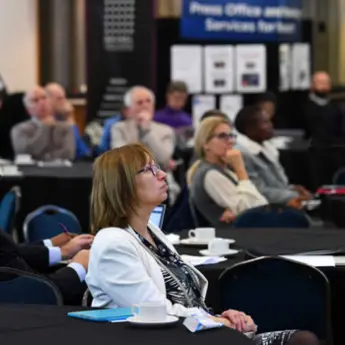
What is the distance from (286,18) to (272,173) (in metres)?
6.47

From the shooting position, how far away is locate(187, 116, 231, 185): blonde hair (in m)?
7.25

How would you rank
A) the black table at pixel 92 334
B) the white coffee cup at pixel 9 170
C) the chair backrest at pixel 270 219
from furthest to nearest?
1. the white coffee cup at pixel 9 170
2. the chair backrest at pixel 270 219
3. the black table at pixel 92 334

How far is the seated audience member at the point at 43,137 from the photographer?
11219 millimetres

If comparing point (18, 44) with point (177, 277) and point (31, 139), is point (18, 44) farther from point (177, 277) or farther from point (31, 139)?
point (177, 277)

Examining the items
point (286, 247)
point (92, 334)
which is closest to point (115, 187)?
point (92, 334)

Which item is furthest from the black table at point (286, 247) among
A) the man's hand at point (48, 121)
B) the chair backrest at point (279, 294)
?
the man's hand at point (48, 121)

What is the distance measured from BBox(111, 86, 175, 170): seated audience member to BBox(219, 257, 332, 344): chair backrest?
5999mm

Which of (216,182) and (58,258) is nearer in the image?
(58,258)

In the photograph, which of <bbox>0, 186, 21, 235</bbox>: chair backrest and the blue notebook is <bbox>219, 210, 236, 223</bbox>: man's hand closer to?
<bbox>0, 186, 21, 235</bbox>: chair backrest

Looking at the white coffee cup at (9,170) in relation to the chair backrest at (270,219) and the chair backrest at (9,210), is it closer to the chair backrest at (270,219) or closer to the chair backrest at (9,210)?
the chair backrest at (9,210)

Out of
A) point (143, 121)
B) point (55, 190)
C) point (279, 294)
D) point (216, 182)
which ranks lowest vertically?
point (55, 190)

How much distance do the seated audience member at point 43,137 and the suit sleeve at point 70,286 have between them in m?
6.69

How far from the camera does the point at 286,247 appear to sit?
5.48m

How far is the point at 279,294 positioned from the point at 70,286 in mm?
837
